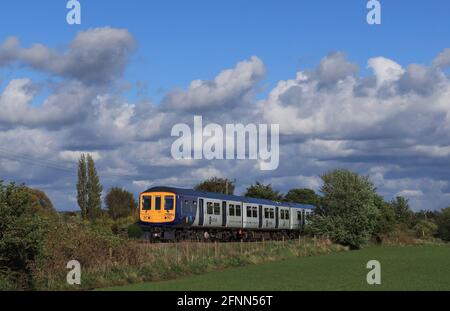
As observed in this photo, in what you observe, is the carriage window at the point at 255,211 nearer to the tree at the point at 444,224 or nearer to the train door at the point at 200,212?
the train door at the point at 200,212

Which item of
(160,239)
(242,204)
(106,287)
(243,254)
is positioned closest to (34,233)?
(106,287)

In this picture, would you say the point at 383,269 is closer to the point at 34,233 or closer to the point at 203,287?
the point at 203,287

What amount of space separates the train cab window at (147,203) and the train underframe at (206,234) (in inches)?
50.5

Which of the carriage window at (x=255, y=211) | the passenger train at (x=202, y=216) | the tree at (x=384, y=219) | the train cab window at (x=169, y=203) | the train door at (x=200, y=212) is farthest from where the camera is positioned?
the tree at (x=384, y=219)

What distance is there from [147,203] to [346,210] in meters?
17.4

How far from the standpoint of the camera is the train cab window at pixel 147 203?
43594 millimetres

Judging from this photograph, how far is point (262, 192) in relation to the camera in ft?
302

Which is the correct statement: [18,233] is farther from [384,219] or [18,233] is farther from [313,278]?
[384,219]

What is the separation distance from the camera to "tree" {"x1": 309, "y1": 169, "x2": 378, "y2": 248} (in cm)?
5244

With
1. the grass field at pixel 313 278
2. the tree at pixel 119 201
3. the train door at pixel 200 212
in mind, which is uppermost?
the tree at pixel 119 201

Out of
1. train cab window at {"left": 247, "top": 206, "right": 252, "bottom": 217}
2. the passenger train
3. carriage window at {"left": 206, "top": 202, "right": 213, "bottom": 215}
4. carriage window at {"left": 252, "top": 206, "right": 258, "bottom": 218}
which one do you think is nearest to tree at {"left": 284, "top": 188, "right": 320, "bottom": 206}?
the passenger train

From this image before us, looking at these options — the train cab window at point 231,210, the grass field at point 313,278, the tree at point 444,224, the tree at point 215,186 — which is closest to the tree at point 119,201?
the tree at point 215,186

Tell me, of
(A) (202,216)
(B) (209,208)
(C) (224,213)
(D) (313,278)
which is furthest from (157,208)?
(D) (313,278)
